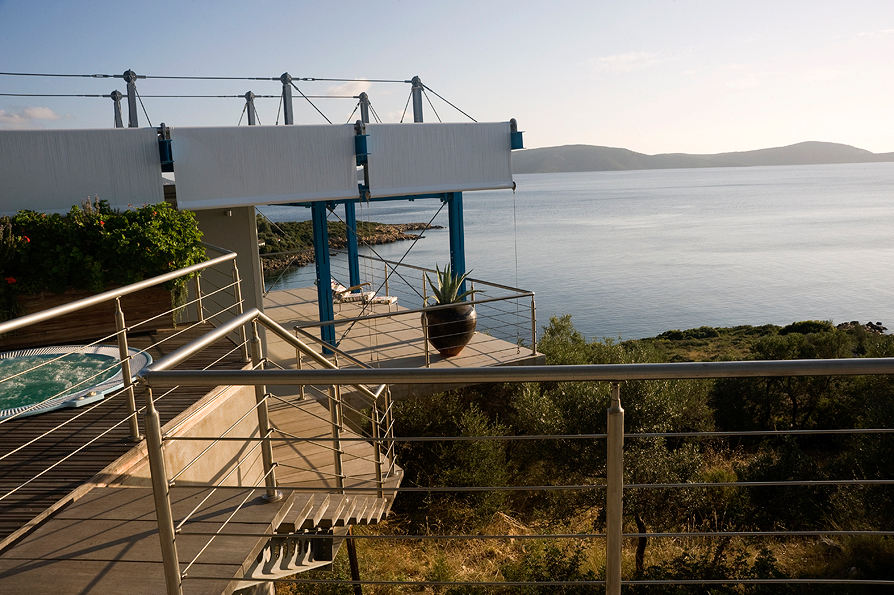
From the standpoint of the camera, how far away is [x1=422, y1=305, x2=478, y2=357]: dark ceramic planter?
34.6 ft

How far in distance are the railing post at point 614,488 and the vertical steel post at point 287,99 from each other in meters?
11.0

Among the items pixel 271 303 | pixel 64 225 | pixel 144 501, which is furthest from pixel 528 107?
pixel 144 501

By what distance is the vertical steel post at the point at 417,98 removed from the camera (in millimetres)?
12741

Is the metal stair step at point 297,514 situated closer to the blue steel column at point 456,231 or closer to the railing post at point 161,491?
the railing post at point 161,491

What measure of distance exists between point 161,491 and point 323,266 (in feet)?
32.7

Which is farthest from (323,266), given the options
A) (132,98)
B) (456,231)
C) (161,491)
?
(161,491)

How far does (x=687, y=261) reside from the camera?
52000mm

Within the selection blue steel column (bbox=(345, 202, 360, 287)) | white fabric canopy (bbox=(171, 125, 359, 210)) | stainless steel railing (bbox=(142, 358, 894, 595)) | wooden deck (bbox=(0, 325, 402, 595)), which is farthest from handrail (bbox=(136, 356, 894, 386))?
blue steel column (bbox=(345, 202, 360, 287))

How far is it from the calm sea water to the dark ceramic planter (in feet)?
17.4

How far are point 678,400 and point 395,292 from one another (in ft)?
73.2

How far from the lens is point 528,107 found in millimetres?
55406

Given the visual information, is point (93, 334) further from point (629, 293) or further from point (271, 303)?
point (629, 293)

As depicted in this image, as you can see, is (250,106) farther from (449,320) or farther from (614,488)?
(614,488)

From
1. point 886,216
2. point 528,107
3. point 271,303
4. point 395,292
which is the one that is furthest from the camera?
point 886,216
